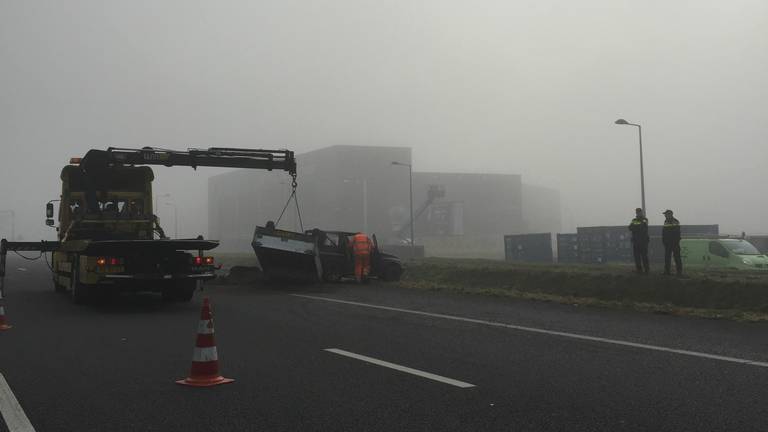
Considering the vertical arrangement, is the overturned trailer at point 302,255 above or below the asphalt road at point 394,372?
above

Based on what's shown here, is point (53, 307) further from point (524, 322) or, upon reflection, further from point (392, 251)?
point (392, 251)

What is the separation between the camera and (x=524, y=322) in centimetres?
1027

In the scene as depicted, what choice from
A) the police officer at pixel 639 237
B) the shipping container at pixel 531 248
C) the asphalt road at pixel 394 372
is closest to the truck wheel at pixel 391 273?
the police officer at pixel 639 237

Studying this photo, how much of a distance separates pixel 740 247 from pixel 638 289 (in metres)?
15.7

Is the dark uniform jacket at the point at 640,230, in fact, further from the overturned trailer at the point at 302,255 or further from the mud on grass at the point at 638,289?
the overturned trailer at the point at 302,255

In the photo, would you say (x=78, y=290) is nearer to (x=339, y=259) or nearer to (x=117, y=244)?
(x=117, y=244)

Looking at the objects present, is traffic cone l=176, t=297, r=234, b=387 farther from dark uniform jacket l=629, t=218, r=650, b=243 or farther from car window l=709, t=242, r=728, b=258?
car window l=709, t=242, r=728, b=258

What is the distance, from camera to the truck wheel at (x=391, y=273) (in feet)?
66.4

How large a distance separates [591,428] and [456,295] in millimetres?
10992

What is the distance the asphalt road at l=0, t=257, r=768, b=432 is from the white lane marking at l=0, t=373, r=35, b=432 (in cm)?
8

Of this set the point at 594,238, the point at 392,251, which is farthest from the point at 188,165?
the point at 392,251

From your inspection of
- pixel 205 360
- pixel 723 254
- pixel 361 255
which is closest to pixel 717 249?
pixel 723 254

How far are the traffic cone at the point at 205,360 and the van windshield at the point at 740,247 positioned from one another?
86.9ft

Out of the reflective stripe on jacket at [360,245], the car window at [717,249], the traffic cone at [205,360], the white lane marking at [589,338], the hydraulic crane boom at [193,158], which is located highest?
the hydraulic crane boom at [193,158]
